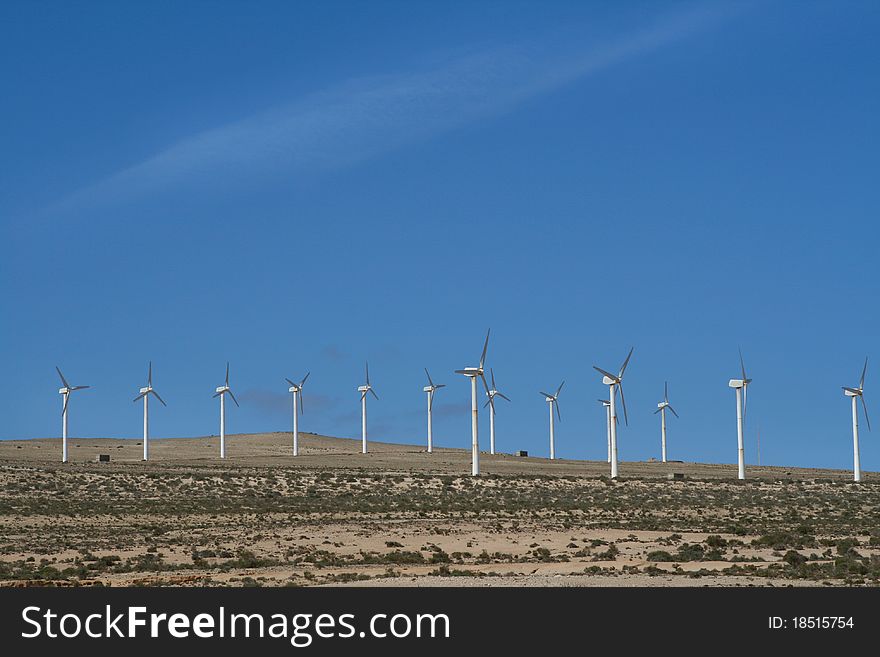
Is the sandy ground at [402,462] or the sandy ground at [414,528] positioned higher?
the sandy ground at [402,462]

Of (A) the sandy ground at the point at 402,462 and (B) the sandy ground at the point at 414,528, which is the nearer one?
(B) the sandy ground at the point at 414,528

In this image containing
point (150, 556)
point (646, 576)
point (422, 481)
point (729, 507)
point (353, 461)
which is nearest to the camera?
point (646, 576)

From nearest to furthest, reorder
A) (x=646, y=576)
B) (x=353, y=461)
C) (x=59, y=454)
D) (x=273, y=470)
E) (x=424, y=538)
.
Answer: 1. (x=646, y=576)
2. (x=424, y=538)
3. (x=273, y=470)
4. (x=353, y=461)
5. (x=59, y=454)

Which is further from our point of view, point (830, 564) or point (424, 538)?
point (424, 538)

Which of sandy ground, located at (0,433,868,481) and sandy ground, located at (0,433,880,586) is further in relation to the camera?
sandy ground, located at (0,433,868,481)

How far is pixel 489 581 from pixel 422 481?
6935cm

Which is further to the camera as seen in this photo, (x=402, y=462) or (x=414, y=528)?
(x=402, y=462)

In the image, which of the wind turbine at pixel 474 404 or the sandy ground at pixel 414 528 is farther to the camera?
the wind turbine at pixel 474 404

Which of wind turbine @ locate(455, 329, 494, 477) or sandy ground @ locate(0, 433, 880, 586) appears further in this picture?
wind turbine @ locate(455, 329, 494, 477)

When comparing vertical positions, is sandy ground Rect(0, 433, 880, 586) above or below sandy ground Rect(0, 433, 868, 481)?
below

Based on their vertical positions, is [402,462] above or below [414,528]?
above

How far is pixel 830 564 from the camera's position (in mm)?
52688

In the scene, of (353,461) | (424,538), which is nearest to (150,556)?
(424,538)
